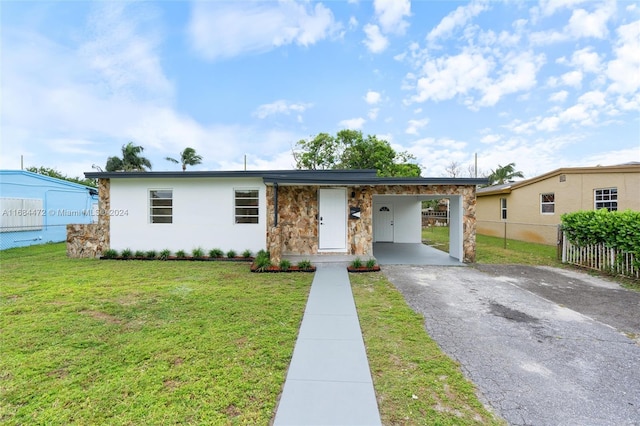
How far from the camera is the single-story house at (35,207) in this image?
36.1 feet

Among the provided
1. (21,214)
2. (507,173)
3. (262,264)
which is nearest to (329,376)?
(262,264)

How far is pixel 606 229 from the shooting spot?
23.6 feet

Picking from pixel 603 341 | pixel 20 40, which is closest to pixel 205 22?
pixel 20 40

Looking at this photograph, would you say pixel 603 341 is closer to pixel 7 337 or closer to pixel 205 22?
pixel 7 337

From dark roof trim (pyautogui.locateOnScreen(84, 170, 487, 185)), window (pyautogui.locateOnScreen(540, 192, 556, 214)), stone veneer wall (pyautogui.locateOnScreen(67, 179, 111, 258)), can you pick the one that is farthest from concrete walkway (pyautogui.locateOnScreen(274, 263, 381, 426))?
window (pyautogui.locateOnScreen(540, 192, 556, 214))

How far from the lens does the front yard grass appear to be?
2172mm

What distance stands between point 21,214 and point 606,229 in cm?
2110

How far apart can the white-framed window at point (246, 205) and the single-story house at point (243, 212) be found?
1.3 inches

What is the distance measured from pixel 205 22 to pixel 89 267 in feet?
31.4

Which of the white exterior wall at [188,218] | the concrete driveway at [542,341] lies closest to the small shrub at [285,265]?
the white exterior wall at [188,218]

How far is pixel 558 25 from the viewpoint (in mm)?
9766

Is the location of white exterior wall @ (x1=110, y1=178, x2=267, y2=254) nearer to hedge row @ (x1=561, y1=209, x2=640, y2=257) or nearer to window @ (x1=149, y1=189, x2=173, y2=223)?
window @ (x1=149, y1=189, x2=173, y2=223)

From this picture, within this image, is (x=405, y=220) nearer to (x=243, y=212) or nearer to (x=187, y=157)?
(x=243, y=212)

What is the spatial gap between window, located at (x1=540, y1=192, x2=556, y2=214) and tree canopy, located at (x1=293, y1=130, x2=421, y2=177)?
11.3 meters
